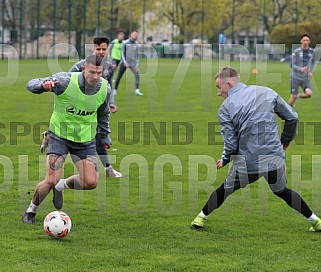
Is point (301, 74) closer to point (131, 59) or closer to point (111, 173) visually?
point (131, 59)

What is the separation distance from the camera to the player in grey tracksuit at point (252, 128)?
8289 mm

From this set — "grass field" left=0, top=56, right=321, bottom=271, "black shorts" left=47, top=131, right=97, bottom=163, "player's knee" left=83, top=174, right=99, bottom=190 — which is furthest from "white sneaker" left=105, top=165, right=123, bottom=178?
"player's knee" left=83, top=174, right=99, bottom=190

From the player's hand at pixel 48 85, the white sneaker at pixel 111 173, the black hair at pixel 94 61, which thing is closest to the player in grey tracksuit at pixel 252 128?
the black hair at pixel 94 61

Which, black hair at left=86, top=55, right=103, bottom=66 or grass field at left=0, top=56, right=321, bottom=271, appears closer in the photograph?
grass field at left=0, top=56, right=321, bottom=271

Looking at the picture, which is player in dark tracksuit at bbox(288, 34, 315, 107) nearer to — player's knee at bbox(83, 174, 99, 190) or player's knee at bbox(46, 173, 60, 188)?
player's knee at bbox(83, 174, 99, 190)

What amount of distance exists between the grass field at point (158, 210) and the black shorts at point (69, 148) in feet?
2.61

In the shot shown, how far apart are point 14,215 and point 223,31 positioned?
A: 4655 centimetres

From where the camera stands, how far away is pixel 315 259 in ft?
24.9

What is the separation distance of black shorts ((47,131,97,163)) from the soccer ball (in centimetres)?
83

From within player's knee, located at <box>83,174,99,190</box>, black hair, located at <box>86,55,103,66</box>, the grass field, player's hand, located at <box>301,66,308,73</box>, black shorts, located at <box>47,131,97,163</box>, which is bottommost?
the grass field

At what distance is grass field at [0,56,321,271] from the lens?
752cm

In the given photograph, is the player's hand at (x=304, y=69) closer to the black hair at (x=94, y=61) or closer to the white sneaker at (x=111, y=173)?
the white sneaker at (x=111, y=173)

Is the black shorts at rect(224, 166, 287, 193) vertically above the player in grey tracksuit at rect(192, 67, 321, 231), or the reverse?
the player in grey tracksuit at rect(192, 67, 321, 231)

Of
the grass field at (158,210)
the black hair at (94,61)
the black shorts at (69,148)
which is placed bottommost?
the grass field at (158,210)
